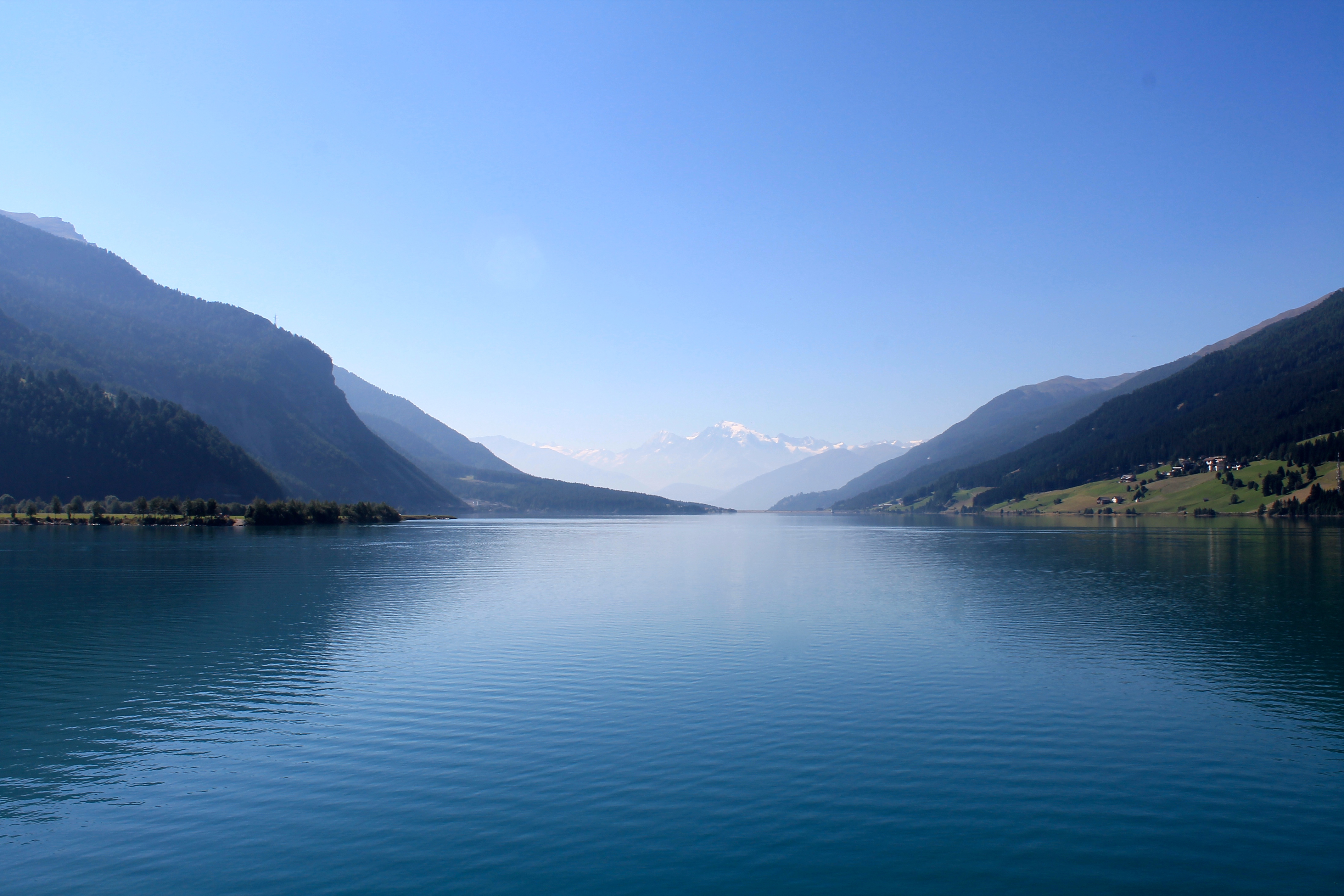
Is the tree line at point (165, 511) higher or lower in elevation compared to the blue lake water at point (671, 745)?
higher

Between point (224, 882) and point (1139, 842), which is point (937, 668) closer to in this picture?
point (1139, 842)

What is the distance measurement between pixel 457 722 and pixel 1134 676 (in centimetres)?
2858

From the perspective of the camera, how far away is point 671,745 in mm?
23281

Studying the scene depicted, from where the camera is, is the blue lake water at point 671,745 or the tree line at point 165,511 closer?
the blue lake water at point 671,745

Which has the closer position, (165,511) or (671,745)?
(671,745)

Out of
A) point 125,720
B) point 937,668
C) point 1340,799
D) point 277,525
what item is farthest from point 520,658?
point 277,525

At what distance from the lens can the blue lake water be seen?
1563 centimetres

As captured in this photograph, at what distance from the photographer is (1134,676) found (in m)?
32.4

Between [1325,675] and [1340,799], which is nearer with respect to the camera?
[1340,799]

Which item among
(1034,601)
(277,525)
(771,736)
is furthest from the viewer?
(277,525)

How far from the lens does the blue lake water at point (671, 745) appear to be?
15633mm

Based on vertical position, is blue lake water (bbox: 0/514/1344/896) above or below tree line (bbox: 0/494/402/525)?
below

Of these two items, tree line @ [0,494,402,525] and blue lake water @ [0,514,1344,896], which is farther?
tree line @ [0,494,402,525]

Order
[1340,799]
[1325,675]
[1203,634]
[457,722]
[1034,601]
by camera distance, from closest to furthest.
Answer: [1340,799], [457,722], [1325,675], [1203,634], [1034,601]
